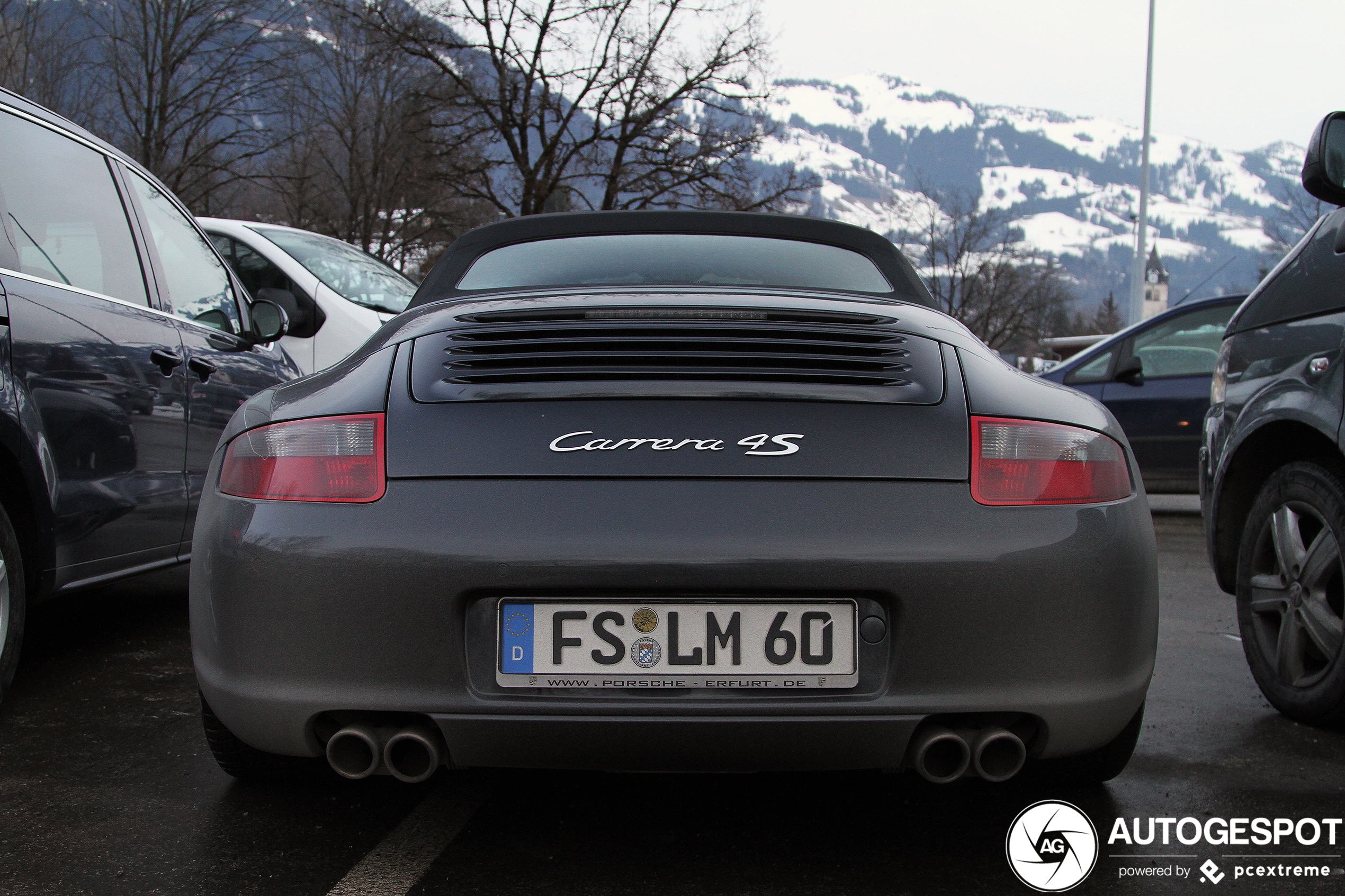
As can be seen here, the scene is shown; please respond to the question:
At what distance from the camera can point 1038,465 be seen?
7.23ft

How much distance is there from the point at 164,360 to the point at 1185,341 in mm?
8093

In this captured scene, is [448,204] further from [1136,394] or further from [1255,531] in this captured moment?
[1255,531]

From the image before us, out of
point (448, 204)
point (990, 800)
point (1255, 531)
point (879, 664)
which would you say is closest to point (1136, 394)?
point (1255, 531)

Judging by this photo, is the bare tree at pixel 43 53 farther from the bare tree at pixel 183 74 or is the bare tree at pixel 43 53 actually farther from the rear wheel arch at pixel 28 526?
the rear wheel arch at pixel 28 526

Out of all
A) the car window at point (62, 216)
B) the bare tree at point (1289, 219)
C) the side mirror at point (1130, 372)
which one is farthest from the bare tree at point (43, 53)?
the bare tree at point (1289, 219)

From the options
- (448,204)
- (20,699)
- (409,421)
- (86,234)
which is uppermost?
(448,204)

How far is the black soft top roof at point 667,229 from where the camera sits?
3445mm

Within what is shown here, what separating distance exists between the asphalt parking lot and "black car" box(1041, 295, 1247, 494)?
6203mm

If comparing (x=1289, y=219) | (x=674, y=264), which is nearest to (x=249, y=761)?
(x=674, y=264)

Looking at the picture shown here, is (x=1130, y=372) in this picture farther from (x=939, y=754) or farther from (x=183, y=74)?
(x=183, y=74)

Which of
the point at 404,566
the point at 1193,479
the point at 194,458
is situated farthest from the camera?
the point at 1193,479

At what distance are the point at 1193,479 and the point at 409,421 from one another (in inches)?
337

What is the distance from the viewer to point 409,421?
221 centimetres

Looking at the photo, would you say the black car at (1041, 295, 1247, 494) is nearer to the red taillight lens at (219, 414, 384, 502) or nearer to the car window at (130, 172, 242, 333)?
the car window at (130, 172, 242, 333)
